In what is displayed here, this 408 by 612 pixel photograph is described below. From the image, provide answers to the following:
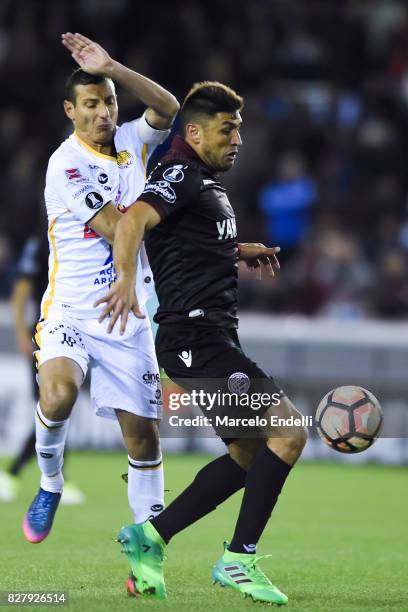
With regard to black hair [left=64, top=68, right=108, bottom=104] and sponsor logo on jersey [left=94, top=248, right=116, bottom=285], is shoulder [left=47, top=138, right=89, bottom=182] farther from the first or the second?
sponsor logo on jersey [left=94, top=248, right=116, bottom=285]

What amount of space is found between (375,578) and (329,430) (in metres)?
0.99

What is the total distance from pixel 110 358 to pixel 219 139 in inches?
48.1

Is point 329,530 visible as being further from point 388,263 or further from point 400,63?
point 400,63

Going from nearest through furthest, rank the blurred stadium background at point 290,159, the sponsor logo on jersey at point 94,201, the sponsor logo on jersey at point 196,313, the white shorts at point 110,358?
the sponsor logo on jersey at point 196,313
the sponsor logo on jersey at point 94,201
the white shorts at point 110,358
the blurred stadium background at point 290,159

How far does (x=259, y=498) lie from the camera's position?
591 centimetres

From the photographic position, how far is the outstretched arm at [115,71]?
6328 millimetres

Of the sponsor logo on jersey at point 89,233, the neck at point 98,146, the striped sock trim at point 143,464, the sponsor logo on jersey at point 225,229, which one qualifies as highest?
the neck at point 98,146

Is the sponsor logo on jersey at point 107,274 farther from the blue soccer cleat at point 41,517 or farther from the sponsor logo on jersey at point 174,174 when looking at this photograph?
the blue soccer cleat at point 41,517

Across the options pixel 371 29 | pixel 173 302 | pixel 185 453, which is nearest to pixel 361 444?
pixel 173 302

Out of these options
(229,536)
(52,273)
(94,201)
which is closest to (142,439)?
(52,273)

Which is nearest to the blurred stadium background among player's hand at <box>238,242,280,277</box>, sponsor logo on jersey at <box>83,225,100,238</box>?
player's hand at <box>238,242,280,277</box>

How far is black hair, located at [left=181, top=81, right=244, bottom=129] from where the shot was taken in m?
6.14


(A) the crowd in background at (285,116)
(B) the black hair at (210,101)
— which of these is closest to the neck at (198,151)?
(B) the black hair at (210,101)

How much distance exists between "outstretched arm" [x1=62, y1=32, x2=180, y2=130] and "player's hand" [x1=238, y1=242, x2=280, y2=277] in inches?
31.0
